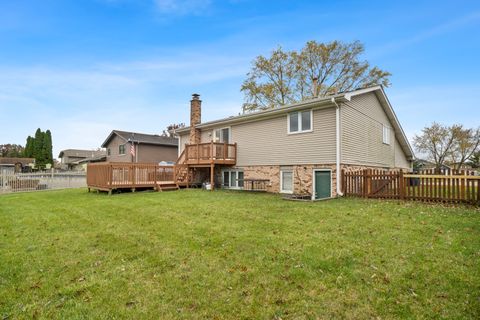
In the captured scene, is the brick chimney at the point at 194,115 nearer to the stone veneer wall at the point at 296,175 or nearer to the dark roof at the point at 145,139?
the stone veneer wall at the point at 296,175

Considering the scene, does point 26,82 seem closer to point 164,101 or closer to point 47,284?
point 164,101

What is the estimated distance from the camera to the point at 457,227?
6.07 metres

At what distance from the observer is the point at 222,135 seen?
17672 mm

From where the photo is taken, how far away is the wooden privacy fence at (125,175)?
1438 cm

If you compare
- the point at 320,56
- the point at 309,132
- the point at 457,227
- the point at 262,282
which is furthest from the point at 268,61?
the point at 262,282

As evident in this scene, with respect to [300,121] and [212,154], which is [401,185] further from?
[212,154]

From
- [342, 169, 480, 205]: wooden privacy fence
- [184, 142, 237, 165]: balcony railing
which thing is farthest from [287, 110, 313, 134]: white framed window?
[184, 142, 237, 165]: balcony railing

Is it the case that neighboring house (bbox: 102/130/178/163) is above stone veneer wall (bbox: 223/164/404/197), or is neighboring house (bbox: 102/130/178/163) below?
above

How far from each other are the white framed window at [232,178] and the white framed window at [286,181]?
2962 mm

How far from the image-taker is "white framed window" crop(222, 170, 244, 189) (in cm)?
1656

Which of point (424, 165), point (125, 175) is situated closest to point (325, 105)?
point (125, 175)

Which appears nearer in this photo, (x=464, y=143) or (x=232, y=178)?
(x=232, y=178)

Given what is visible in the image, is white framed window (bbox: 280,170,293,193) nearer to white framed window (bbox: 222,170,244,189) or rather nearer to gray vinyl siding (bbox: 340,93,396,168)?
gray vinyl siding (bbox: 340,93,396,168)

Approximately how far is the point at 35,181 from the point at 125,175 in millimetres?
10307
